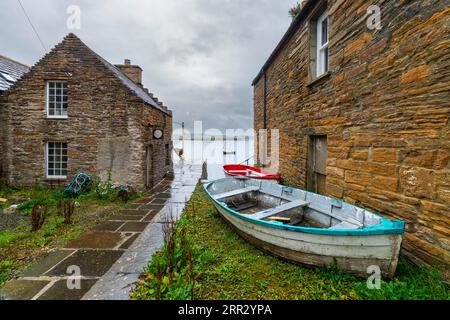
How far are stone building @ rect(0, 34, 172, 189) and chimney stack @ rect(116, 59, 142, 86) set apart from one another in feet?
22.3

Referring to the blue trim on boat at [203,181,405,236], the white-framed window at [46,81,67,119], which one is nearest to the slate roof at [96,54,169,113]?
the white-framed window at [46,81,67,119]

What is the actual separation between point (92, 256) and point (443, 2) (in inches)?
282

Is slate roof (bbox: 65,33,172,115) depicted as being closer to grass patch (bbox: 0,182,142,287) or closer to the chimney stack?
the chimney stack

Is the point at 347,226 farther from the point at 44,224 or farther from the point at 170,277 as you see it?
the point at 44,224

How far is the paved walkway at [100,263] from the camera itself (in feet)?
11.0

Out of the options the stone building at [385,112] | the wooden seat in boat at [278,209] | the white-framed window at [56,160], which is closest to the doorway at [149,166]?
the white-framed window at [56,160]

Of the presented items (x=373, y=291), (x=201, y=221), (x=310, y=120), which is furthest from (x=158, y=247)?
(x=310, y=120)

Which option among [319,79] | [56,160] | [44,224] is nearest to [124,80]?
[56,160]

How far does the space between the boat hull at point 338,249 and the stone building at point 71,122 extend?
7552 mm

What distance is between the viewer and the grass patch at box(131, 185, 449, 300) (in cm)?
304

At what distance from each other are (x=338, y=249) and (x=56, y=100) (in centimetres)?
1230

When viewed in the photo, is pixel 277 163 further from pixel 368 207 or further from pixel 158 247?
pixel 158 247

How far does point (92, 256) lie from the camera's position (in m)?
4.46

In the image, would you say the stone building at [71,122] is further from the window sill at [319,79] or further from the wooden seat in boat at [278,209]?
the window sill at [319,79]
